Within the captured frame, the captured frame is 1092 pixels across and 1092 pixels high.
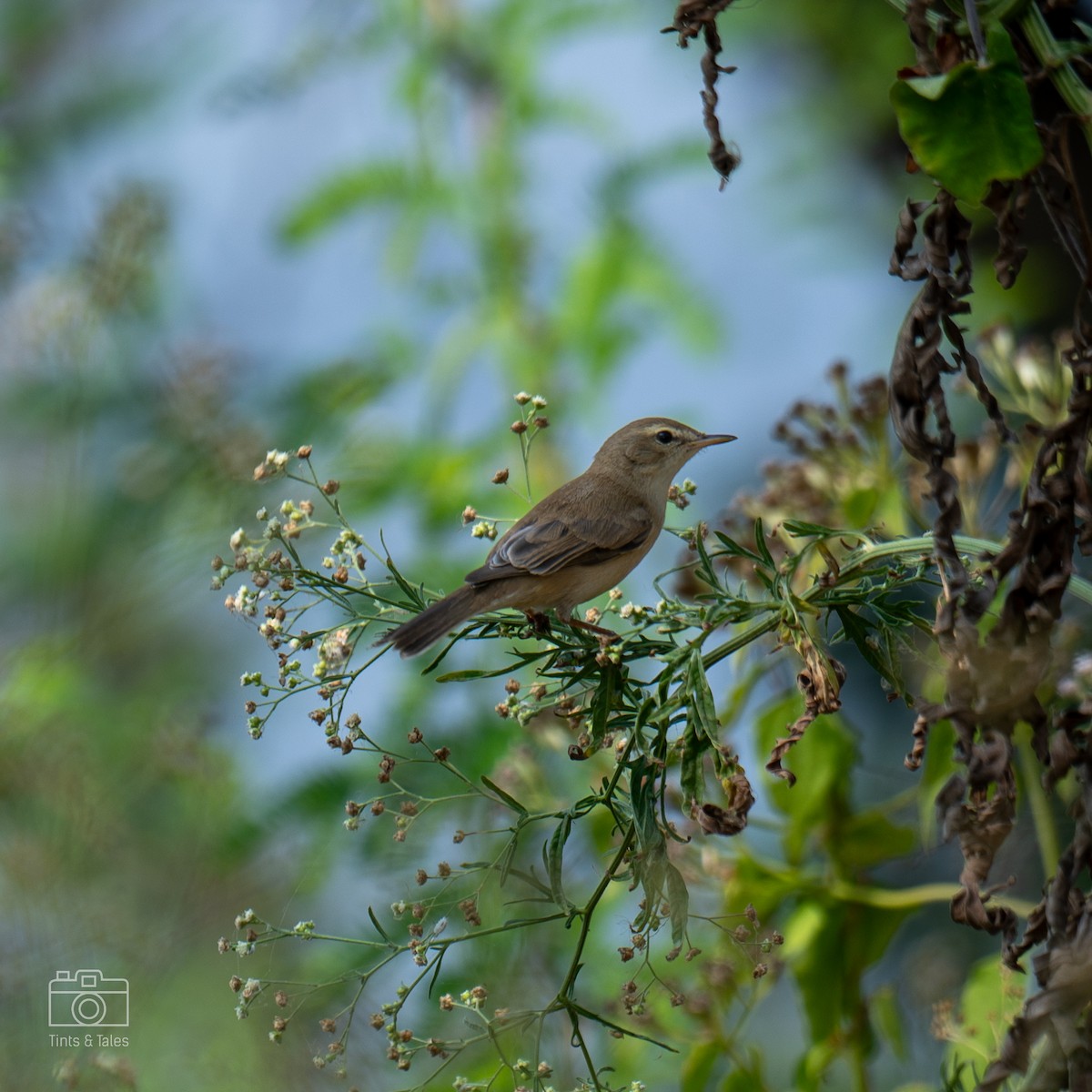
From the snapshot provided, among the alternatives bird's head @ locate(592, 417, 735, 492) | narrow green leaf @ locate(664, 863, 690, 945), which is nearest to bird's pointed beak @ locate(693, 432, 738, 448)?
bird's head @ locate(592, 417, 735, 492)

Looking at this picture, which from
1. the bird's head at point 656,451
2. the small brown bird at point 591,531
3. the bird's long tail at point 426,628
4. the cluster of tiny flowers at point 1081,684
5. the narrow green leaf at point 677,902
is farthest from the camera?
the bird's head at point 656,451

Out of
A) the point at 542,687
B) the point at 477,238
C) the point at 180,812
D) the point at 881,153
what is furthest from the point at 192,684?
the point at 881,153

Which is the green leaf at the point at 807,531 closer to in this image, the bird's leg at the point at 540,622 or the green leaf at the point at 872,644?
the green leaf at the point at 872,644

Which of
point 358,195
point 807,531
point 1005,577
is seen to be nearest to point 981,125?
point 1005,577

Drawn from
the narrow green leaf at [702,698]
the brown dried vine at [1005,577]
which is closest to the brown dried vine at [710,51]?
the brown dried vine at [1005,577]

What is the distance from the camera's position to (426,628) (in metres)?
1.84

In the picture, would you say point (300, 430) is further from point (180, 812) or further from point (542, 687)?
point (542, 687)

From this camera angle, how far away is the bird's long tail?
1744 mm

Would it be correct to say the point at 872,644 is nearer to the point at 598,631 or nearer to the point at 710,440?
the point at 598,631

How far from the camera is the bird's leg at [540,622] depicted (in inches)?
67.3

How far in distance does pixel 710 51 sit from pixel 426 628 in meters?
0.91

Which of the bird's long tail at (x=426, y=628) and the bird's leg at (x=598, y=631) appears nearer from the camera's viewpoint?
the bird's leg at (x=598, y=631)

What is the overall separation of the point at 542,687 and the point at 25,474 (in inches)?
110

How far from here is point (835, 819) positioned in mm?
2273
